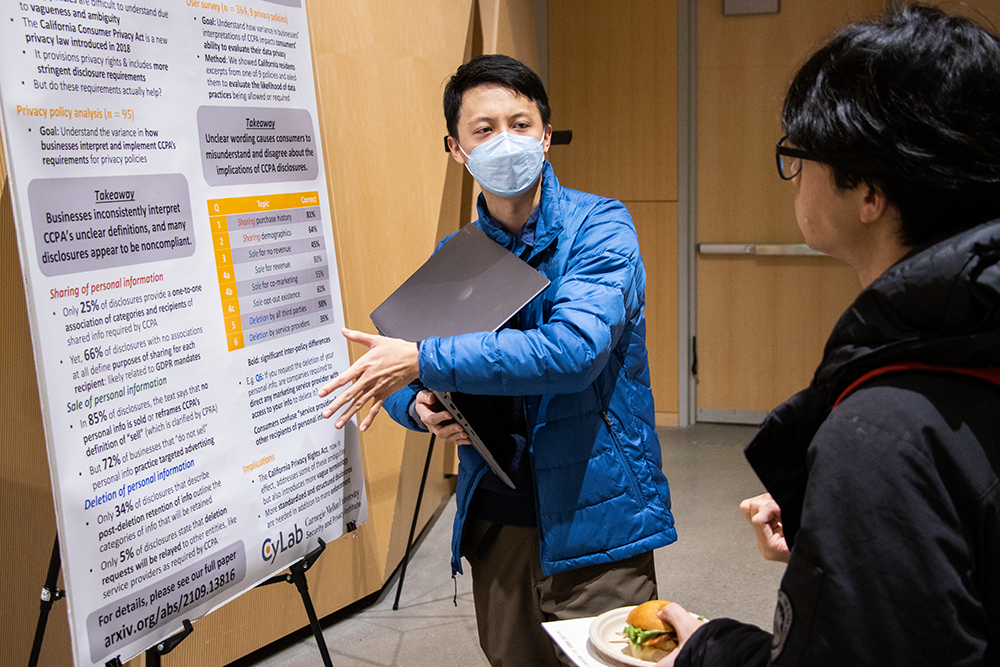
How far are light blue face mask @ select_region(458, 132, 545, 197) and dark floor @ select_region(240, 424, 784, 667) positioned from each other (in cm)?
173

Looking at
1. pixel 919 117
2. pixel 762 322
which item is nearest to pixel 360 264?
pixel 919 117

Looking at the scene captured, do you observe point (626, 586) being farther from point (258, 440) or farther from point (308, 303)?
point (308, 303)

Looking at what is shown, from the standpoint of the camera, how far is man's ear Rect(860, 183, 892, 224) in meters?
0.78

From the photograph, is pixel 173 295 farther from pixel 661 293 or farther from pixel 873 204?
pixel 661 293

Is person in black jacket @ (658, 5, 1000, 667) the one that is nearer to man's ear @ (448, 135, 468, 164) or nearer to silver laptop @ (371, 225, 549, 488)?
silver laptop @ (371, 225, 549, 488)

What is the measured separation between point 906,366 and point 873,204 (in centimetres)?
17

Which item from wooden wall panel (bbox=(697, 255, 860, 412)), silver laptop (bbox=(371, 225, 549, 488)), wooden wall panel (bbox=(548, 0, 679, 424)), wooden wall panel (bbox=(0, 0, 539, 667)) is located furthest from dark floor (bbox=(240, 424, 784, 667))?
silver laptop (bbox=(371, 225, 549, 488))

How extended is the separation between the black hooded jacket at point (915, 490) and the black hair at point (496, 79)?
1161 mm

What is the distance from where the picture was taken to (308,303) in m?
1.80

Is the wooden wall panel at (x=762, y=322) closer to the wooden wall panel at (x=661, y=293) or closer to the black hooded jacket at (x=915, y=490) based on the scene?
the wooden wall panel at (x=661, y=293)

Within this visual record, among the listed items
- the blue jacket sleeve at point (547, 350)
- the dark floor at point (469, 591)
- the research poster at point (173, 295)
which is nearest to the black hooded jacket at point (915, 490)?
the blue jacket sleeve at point (547, 350)

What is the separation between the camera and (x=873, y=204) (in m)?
0.79

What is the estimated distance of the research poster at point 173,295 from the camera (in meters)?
1.32

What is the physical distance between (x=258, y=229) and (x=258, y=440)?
0.44 meters
